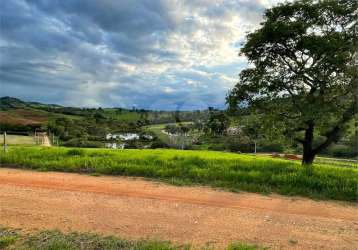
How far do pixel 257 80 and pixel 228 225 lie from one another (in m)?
8.07

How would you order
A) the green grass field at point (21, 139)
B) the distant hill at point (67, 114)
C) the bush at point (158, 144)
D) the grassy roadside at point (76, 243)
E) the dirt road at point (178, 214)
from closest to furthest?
the grassy roadside at point (76, 243) → the dirt road at point (178, 214) → the green grass field at point (21, 139) → the distant hill at point (67, 114) → the bush at point (158, 144)

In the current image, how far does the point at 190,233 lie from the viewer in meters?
5.64

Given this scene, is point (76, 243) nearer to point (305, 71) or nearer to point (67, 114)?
point (305, 71)

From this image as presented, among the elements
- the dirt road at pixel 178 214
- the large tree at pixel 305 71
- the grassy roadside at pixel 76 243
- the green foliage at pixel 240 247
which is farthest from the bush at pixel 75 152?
the green foliage at pixel 240 247

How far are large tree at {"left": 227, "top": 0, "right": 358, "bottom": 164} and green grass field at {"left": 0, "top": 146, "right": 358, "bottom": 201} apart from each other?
7.15ft

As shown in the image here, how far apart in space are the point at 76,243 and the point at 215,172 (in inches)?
215

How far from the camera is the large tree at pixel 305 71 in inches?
459

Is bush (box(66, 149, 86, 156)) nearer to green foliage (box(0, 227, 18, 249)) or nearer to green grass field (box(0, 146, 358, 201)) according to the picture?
green grass field (box(0, 146, 358, 201))

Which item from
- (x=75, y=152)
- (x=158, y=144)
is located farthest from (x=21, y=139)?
(x=75, y=152)

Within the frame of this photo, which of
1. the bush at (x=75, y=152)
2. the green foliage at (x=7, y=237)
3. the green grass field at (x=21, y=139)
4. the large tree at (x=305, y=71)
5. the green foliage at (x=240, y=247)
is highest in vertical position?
the large tree at (x=305, y=71)

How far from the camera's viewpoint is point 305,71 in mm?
12250

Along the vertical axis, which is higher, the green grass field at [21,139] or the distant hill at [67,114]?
the distant hill at [67,114]

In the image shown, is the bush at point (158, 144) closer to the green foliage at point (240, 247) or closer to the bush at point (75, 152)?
the bush at point (75, 152)

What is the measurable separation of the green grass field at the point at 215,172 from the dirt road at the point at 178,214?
65 centimetres
